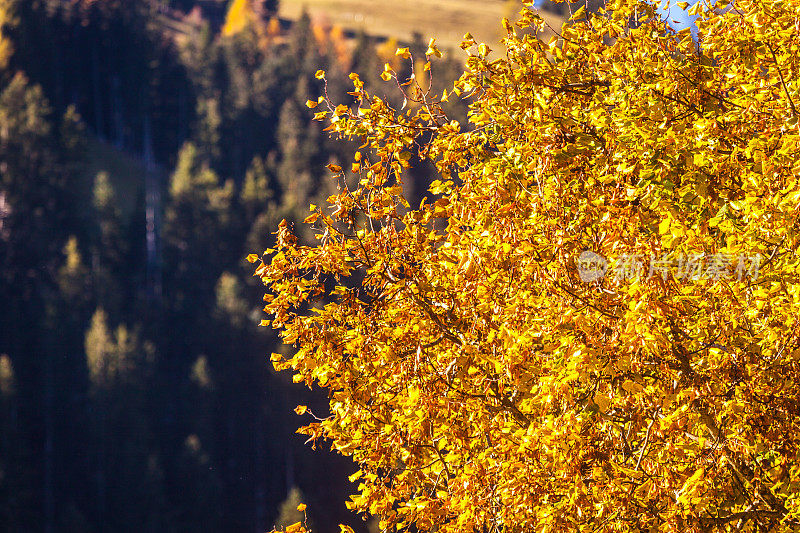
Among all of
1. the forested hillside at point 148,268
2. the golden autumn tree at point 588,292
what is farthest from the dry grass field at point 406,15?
the golden autumn tree at point 588,292

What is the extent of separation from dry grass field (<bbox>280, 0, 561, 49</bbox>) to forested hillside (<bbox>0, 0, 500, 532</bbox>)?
50274mm

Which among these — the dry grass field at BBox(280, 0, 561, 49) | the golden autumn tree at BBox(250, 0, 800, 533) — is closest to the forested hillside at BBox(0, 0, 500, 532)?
the dry grass field at BBox(280, 0, 561, 49)

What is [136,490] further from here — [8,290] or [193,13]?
[193,13]

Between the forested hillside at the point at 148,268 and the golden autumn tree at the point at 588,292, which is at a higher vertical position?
the forested hillside at the point at 148,268

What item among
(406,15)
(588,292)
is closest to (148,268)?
(588,292)

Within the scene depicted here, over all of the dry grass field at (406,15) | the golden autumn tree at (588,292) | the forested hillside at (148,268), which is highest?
the dry grass field at (406,15)

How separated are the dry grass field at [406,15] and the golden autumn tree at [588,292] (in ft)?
505

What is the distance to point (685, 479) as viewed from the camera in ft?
22.1

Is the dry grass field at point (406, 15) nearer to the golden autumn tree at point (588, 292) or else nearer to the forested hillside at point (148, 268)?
the forested hillside at point (148, 268)

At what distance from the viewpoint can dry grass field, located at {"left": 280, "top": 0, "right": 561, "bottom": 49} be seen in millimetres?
163375

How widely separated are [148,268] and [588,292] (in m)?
82.8

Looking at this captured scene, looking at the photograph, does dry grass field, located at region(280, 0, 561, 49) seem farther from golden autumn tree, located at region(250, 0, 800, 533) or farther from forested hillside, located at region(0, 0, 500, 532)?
golden autumn tree, located at region(250, 0, 800, 533)

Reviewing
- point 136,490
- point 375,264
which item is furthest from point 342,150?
point 375,264

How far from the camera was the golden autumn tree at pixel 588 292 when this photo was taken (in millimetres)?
6535
